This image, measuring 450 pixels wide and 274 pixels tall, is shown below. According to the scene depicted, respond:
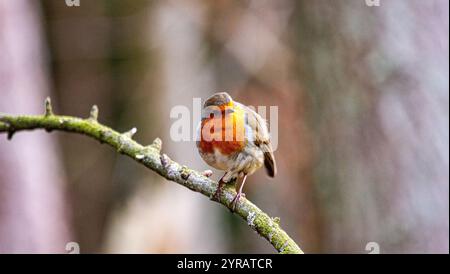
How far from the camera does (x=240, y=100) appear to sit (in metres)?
7.49

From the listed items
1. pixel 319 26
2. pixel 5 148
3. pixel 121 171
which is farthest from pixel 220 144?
pixel 121 171

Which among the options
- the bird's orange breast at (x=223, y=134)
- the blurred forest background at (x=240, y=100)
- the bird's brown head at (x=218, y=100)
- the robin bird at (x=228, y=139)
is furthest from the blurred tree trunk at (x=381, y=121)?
the bird's brown head at (x=218, y=100)

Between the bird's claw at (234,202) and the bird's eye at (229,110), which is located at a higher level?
the bird's eye at (229,110)

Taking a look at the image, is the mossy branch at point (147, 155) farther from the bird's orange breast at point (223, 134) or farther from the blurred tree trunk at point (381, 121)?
the blurred tree trunk at point (381, 121)

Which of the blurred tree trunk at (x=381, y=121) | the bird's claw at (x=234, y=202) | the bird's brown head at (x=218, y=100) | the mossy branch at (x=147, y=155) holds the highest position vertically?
the blurred tree trunk at (x=381, y=121)

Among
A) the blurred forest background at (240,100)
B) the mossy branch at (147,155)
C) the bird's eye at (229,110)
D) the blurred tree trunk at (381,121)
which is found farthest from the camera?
the blurred forest background at (240,100)

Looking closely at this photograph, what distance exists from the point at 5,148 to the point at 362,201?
3.93 metres

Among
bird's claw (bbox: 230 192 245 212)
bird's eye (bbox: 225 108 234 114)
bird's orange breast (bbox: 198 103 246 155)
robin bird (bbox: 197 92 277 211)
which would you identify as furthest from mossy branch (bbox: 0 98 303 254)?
bird's eye (bbox: 225 108 234 114)

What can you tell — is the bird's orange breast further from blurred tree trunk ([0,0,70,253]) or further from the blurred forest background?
blurred tree trunk ([0,0,70,253])

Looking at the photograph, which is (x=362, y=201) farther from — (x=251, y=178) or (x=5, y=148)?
(x=5, y=148)

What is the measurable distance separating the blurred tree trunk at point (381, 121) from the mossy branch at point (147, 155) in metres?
3.31

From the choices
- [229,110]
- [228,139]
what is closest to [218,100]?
[229,110]

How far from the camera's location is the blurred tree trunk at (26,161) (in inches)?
253

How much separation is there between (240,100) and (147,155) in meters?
4.94
